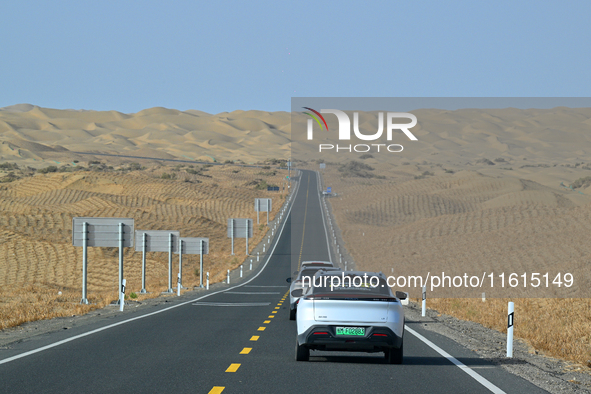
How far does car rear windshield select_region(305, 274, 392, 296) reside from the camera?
11617mm

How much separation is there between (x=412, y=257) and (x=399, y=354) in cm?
3891

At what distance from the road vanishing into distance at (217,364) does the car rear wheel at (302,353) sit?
0.16 meters

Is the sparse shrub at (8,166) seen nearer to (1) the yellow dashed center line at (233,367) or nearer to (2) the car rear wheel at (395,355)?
(1) the yellow dashed center line at (233,367)

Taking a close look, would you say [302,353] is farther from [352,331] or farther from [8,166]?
[8,166]

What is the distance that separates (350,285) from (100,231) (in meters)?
21.5

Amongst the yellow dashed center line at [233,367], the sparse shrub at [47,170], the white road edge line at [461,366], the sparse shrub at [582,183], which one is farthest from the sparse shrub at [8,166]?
the yellow dashed center line at [233,367]

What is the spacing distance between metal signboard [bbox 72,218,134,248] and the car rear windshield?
20508mm

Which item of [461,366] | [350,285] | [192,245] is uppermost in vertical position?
[350,285]

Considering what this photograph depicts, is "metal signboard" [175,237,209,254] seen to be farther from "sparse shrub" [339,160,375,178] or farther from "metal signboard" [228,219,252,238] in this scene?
"sparse shrub" [339,160,375,178]

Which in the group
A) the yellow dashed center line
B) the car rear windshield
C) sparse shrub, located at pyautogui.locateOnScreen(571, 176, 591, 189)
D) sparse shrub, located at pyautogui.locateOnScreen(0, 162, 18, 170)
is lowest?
the yellow dashed center line

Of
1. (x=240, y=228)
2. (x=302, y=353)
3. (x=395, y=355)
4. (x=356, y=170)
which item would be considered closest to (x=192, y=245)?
(x=240, y=228)

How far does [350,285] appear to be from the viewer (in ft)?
40.2

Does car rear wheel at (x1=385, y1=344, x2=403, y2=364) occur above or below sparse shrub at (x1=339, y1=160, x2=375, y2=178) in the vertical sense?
below

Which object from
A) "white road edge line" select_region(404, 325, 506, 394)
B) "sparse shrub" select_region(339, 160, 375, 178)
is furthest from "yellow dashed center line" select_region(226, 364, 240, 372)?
"sparse shrub" select_region(339, 160, 375, 178)
